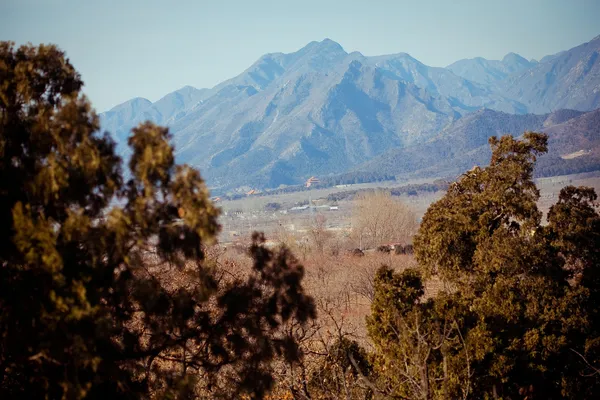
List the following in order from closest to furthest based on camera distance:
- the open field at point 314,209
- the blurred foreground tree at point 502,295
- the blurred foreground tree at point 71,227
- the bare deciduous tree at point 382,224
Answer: the blurred foreground tree at point 71,227 → the blurred foreground tree at point 502,295 → the bare deciduous tree at point 382,224 → the open field at point 314,209

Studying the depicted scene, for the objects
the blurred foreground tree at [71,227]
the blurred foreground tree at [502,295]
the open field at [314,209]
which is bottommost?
the open field at [314,209]

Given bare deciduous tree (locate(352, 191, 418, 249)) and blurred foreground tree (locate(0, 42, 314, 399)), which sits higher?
blurred foreground tree (locate(0, 42, 314, 399))

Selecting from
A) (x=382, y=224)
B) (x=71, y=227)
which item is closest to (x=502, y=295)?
(x=71, y=227)

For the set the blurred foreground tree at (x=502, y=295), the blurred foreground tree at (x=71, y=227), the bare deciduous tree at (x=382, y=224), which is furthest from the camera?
the bare deciduous tree at (x=382, y=224)

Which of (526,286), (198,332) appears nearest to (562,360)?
(526,286)

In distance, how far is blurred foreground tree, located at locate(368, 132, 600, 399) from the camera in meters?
8.64

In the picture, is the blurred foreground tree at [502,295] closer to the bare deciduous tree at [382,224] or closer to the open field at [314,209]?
the bare deciduous tree at [382,224]

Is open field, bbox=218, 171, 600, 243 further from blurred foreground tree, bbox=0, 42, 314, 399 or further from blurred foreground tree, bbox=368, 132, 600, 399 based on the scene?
blurred foreground tree, bbox=0, 42, 314, 399

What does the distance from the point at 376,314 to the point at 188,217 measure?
241 inches

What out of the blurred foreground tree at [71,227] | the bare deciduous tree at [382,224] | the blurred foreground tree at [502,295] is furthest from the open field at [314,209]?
the blurred foreground tree at [71,227]

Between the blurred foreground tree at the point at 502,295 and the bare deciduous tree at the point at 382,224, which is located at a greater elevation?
the blurred foreground tree at the point at 502,295

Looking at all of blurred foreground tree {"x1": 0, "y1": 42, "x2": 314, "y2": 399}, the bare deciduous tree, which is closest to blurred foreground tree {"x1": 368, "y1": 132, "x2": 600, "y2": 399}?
blurred foreground tree {"x1": 0, "y1": 42, "x2": 314, "y2": 399}

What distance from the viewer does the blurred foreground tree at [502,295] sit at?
8641mm

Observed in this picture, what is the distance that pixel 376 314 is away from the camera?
9.69 m
